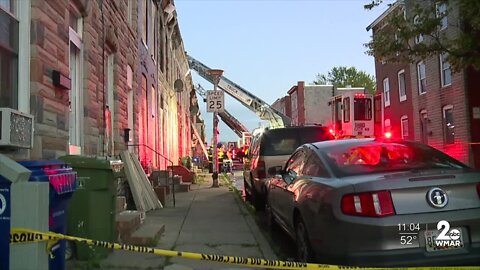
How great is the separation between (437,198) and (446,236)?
324mm

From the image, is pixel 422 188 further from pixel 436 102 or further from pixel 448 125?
pixel 436 102

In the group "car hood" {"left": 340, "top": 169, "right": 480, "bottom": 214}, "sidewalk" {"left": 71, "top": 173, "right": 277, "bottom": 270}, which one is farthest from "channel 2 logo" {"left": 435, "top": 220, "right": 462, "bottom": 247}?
"sidewalk" {"left": 71, "top": 173, "right": 277, "bottom": 270}

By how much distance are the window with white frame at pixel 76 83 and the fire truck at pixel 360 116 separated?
13.6m

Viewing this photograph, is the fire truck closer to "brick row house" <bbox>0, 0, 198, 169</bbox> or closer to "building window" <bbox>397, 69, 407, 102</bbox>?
"building window" <bbox>397, 69, 407, 102</bbox>

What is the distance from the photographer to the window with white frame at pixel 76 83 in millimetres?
8164

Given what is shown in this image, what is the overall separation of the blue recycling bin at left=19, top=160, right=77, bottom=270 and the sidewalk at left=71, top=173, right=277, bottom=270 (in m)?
2.04

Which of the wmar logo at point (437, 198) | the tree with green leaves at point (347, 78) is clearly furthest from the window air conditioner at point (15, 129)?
the tree with green leaves at point (347, 78)

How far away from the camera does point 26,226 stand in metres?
3.15

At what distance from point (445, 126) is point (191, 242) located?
1647cm

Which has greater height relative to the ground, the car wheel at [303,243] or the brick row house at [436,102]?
the brick row house at [436,102]

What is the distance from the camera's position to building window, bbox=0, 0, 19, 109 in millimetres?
5375

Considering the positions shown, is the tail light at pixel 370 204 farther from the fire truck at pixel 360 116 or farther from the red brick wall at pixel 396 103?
the red brick wall at pixel 396 103

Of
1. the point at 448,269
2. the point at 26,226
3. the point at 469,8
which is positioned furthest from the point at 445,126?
the point at 26,226

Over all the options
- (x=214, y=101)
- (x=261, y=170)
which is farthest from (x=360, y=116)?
(x=261, y=170)
